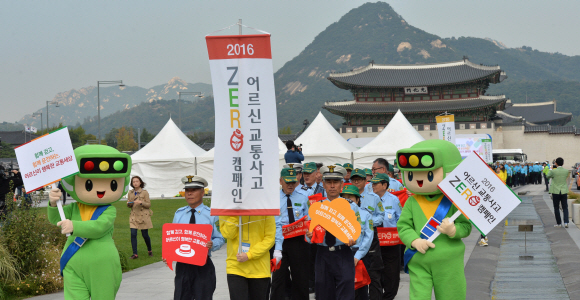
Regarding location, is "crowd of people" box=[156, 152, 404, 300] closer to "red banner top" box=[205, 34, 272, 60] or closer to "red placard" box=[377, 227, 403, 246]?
"red placard" box=[377, 227, 403, 246]

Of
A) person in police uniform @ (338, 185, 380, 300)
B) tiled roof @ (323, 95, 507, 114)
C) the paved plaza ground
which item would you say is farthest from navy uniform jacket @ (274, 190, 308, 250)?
tiled roof @ (323, 95, 507, 114)

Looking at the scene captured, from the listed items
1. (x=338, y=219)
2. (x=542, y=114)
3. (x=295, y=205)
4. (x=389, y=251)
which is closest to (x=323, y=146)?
(x=389, y=251)

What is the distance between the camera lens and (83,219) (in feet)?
17.1

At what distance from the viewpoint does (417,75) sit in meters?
58.2

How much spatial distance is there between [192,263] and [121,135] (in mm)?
103747

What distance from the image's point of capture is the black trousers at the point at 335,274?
5.54 meters

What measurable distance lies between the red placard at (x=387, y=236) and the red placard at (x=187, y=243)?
3.22m

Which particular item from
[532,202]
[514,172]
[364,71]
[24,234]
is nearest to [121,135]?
[364,71]

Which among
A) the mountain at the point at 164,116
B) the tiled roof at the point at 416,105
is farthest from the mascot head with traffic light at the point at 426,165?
the mountain at the point at 164,116

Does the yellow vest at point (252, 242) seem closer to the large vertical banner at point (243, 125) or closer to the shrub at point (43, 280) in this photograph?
the large vertical banner at point (243, 125)

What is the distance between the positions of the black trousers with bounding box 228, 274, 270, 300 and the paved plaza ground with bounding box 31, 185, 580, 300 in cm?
268

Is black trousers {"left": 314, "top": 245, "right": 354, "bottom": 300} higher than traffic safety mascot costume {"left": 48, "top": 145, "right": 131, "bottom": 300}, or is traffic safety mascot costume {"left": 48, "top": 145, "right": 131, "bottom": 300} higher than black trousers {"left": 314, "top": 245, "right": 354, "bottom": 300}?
traffic safety mascot costume {"left": 48, "top": 145, "right": 131, "bottom": 300}

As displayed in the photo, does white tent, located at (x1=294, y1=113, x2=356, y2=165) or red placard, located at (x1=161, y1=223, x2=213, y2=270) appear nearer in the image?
red placard, located at (x1=161, y1=223, x2=213, y2=270)

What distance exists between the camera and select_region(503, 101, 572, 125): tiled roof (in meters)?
93.8
